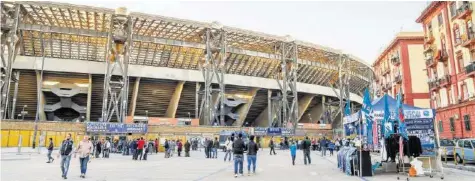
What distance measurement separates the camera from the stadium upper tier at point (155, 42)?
39.8 metres

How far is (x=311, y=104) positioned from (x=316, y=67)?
392 inches

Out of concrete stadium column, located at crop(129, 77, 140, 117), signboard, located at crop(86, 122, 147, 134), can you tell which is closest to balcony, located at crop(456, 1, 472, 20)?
signboard, located at crop(86, 122, 147, 134)

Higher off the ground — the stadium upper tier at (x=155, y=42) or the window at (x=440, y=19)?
the stadium upper tier at (x=155, y=42)

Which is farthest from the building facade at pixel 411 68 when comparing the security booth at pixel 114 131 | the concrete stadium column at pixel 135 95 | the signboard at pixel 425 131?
the concrete stadium column at pixel 135 95

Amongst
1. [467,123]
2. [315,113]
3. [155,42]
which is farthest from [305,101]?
[467,123]

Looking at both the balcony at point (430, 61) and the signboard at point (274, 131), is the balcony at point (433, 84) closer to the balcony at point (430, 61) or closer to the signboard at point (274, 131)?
the balcony at point (430, 61)

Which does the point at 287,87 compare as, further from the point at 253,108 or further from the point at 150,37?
the point at 150,37

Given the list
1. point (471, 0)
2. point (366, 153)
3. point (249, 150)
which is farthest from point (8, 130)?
point (471, 0)

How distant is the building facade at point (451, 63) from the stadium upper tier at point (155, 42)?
20599 mm

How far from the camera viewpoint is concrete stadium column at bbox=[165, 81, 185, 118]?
50125 millimetres

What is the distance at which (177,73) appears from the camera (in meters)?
48.2

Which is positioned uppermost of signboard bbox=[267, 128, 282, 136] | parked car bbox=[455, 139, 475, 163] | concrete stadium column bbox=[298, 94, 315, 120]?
concrete stadium column bbox=[298, 94, 315, 120]

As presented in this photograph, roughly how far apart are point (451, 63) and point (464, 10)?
5478 mm

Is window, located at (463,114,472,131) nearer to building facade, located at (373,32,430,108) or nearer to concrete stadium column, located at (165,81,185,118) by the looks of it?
building facade, located at (373,32,430,108)
